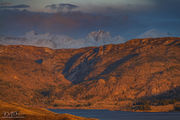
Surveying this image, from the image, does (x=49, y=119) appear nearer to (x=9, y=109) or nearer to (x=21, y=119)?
(x=21, y=119)

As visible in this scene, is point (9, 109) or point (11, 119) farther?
point (9, 109)

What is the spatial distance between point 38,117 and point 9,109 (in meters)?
22.0

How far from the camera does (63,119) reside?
127 metres

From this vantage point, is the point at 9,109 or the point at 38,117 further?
the point at 9,109

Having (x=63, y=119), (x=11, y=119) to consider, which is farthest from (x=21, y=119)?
(x=63, y=119)

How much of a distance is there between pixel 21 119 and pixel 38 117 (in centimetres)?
623

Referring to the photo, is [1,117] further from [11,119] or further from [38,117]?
[38,117]

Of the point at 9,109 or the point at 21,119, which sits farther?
Answer: the point at 9,109

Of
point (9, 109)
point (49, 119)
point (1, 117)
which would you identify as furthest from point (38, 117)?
point (9, 109)

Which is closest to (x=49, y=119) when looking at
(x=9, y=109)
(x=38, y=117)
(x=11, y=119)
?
(x=38, y=117)

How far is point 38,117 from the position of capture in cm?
12788

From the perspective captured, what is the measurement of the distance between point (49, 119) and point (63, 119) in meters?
4.81

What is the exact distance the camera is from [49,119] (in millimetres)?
127062

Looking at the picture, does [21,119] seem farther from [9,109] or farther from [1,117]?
[9,109]
